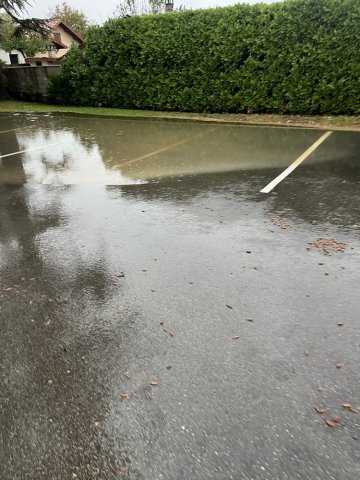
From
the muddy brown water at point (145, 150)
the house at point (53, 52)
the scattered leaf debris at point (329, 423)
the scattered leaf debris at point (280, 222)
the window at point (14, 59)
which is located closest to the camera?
the scattered leaf debris at point (329, 423)

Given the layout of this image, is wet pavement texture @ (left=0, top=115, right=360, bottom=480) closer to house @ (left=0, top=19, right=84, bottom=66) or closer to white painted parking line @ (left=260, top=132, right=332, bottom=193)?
white painted parking line @ (left=260, top=132, right=332, bottom=193)

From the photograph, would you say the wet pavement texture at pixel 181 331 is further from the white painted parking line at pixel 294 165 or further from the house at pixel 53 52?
the house at pixel 53 52

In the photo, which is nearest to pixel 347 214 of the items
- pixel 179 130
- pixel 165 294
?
pixel 165 294

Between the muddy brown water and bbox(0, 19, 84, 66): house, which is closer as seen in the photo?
the muddy brown water

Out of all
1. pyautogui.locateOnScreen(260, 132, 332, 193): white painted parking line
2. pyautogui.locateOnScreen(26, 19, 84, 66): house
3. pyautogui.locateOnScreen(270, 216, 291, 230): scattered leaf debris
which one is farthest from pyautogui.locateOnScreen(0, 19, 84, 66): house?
pyautogui.locateOnScreen(270, 216, 291, 230): scattered leaf debris

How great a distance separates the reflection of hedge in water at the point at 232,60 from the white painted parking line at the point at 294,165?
2.74 metres

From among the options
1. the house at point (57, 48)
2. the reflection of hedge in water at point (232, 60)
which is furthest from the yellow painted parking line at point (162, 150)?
the house at point (57, 48)

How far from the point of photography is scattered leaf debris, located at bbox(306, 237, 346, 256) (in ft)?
14.8

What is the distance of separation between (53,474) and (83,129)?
502 inches

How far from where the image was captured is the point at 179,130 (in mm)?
12891

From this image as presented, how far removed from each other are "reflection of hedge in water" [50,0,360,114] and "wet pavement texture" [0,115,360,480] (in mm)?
7482

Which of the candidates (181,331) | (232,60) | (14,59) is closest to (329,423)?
(181,331)

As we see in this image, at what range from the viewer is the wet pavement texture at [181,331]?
2.24 metres

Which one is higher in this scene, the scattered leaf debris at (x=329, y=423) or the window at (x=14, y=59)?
the scattered leaf debris at (x=329, y=423)
